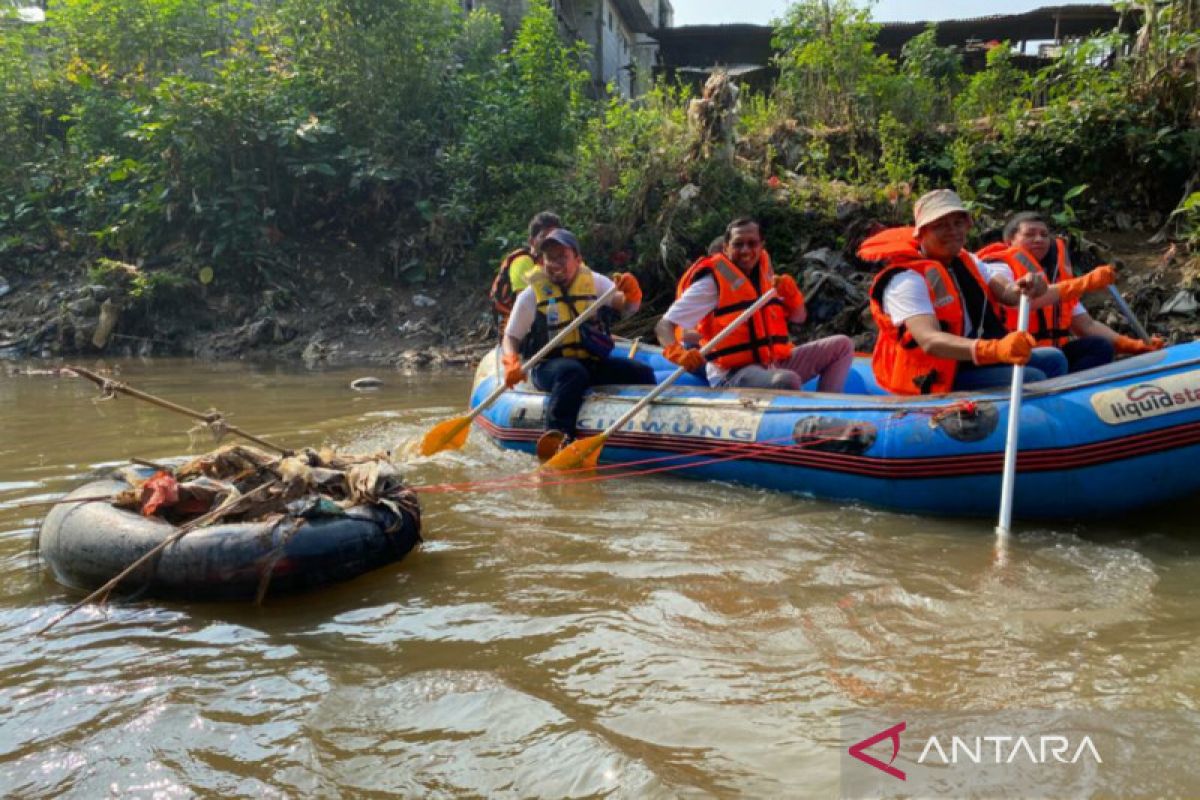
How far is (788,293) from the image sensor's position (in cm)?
504

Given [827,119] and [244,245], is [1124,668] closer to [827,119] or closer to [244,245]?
[827,119]

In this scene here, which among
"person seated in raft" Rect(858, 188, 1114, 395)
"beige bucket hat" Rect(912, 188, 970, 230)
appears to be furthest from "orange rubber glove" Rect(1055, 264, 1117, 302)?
"beige bucket hat" Rect(912, 188, 970, 230)

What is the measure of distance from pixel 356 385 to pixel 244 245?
504 centimetres

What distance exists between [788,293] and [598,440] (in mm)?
1434

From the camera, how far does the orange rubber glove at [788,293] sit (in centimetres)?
499

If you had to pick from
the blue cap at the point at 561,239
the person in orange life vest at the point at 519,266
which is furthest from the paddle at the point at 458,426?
the person in orange life vest at the point at 519,266

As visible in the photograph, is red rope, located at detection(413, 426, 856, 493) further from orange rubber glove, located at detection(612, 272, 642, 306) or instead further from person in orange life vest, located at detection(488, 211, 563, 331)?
person in orange life vest, located at detection(488, 211, 563, 331)

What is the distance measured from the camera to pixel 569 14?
1855 cm

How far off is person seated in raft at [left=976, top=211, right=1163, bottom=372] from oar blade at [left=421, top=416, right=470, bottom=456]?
123 inches

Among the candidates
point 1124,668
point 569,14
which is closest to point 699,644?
point 1124,668

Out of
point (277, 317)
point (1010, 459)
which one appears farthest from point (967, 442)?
point (277, 317)

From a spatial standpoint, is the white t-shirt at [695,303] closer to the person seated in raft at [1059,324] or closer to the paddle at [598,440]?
the paddle at [598,440]

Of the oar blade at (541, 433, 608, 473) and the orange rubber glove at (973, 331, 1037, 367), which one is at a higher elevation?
the orange rubber glove at (973, 331, 1037, 367)

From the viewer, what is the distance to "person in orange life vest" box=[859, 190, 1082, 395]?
3.83 meters
